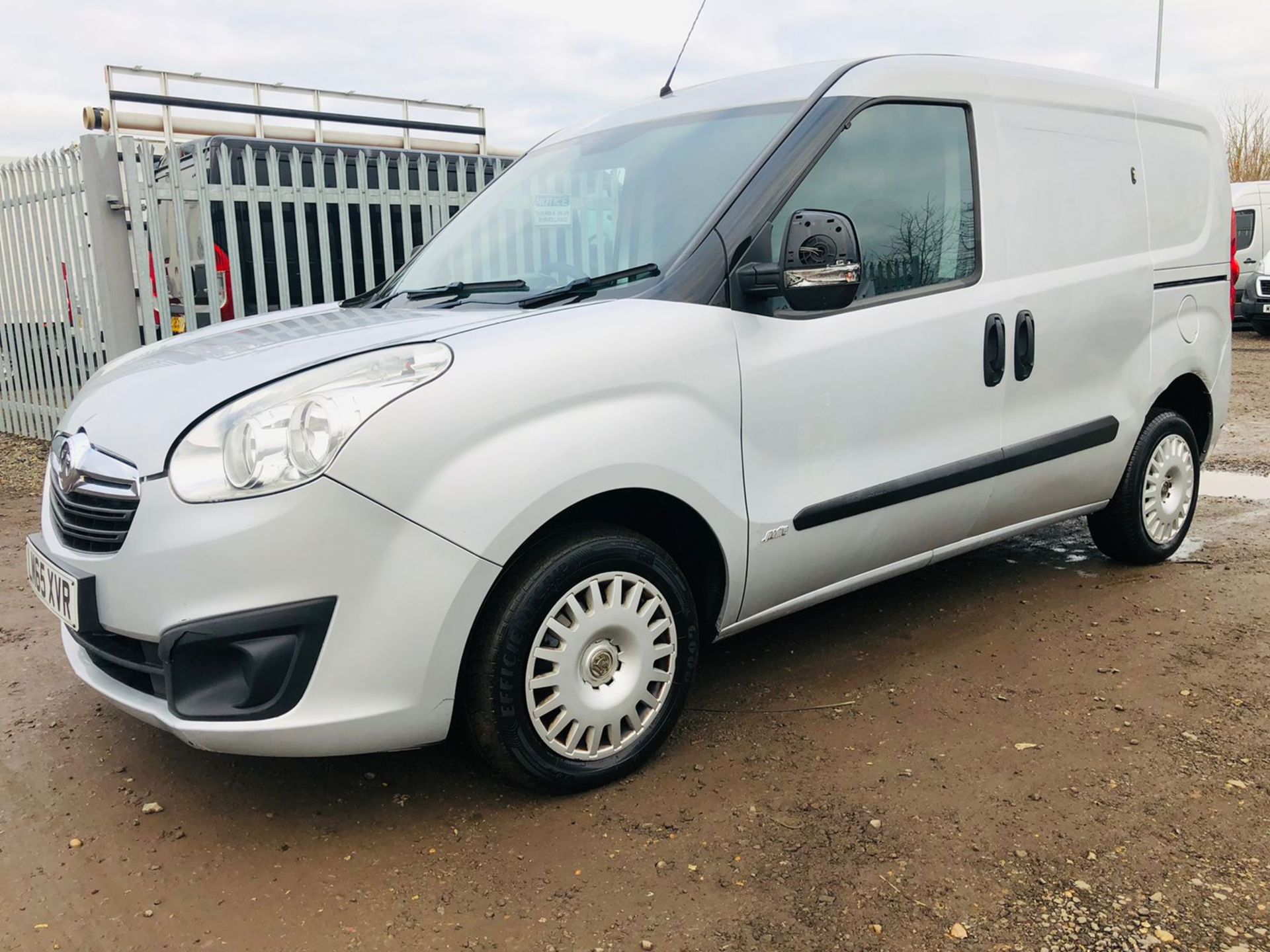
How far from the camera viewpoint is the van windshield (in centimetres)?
309

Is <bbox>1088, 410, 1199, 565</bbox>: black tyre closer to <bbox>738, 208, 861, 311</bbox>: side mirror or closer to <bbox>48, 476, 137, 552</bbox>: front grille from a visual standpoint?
<bbox>738, 208, 861, 311</bbox>: side mirror

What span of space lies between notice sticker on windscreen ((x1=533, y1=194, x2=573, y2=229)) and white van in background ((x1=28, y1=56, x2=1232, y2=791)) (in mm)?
15

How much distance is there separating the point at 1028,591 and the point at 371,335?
2915mm

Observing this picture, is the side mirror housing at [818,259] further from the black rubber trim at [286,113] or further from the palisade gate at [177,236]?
the black rubber trim at [286,113]

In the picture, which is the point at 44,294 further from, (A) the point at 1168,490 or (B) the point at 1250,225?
(B) the point at 1250,225

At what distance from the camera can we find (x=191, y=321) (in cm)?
734

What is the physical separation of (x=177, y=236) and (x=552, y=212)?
473 centimetres

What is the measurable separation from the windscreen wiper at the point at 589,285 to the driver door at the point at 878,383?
0.82ft

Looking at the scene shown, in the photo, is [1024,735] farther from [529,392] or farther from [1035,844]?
[529,392]

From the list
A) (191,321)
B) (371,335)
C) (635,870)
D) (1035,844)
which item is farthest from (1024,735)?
(191,321)

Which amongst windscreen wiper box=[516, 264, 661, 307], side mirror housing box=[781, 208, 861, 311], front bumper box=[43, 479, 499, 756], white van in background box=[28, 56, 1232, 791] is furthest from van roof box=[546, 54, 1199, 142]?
front bumper box=[43, 479, 499, 756]

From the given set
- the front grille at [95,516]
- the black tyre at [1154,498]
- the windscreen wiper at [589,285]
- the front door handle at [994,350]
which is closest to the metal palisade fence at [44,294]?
the front grille at [95,516]

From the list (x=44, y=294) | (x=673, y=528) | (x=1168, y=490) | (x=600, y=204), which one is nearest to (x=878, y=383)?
(x=673, y=528)

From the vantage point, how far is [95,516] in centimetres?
250
